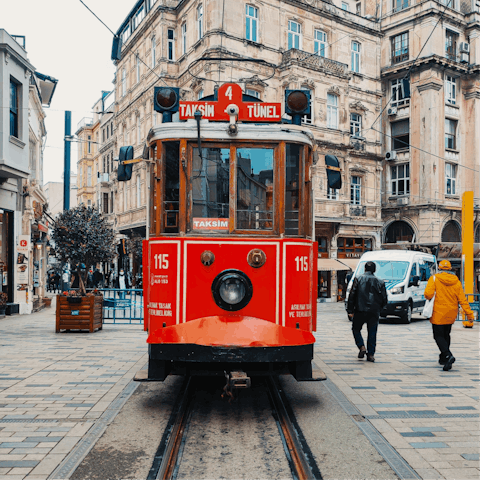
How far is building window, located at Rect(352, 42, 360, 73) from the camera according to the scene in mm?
33219

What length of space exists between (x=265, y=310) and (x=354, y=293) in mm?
3760

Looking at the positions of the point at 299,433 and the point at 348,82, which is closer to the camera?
the point at 299,433

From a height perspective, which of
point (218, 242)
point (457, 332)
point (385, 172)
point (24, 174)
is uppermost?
point (385, 172)

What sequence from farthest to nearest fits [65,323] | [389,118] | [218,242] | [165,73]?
[389,118]
[165,73]
[65,323]
[218,242]

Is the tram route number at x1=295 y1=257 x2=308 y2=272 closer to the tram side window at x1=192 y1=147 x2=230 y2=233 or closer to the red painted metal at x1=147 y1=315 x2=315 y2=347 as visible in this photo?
the red painted metal at x1=147 y1=315 x2=315 y2=347

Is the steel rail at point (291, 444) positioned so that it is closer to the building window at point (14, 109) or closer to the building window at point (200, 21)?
the building window at point (14, 109)

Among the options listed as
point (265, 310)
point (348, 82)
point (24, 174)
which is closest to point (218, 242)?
point (265, 310)

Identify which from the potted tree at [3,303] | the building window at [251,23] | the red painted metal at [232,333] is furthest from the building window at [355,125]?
the red painted metal at [232,333]

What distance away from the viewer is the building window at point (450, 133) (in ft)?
120

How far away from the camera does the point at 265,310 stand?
6.58 m

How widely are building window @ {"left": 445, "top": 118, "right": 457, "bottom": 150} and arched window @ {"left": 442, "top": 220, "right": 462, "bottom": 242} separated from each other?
4996mm

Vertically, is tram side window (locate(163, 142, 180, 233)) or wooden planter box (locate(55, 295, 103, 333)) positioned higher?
tram side window (locate(163, 142, 180, 233))

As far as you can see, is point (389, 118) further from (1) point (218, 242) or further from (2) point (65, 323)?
(1) point (218, 242)

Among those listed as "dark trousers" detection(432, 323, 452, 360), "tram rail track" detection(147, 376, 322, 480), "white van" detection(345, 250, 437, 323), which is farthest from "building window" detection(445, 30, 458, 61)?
"tram rail track" detection(147, 376, 322, 480)
